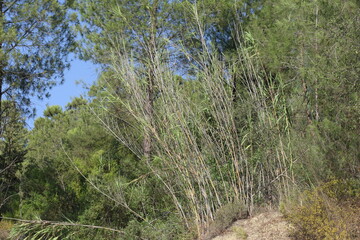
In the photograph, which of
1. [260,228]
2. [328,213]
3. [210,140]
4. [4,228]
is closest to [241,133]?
[210,140]

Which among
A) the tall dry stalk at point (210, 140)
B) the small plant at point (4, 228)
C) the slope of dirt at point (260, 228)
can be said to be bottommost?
the slope of dirt at point (260, 228)

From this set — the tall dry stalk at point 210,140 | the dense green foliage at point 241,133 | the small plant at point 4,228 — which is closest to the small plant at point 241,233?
the dense green foliage at point 241,133

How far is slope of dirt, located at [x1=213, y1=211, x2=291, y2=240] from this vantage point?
18.6 ft

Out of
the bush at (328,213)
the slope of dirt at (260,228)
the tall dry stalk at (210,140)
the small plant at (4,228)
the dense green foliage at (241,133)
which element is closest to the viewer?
the bush at (328,213)

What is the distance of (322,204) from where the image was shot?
5.54 meters

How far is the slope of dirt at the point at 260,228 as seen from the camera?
224 inches

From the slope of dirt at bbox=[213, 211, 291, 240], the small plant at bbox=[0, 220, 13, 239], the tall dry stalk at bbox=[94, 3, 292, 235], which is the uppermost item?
the tall dry stalk at bbox=[94, 3, 292, 235]

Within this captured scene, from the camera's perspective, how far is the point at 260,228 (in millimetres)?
5891

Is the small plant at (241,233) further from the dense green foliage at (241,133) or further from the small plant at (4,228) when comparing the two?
the small plant at (4,228)

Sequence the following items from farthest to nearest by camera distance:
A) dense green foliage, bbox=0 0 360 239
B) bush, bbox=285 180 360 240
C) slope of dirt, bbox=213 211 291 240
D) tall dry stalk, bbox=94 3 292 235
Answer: tall dry stalk, bbox=94 3 292 235 < dense green foliage, bbox=0 0 360 239 < slope of dirt, bbox=213 211 291 240 < bush, bbox=285 180 360 240

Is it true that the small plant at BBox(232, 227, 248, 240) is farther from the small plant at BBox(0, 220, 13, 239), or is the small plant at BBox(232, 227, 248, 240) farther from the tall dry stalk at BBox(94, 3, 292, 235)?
the small plant at BBox(0, 220, 13, 239)

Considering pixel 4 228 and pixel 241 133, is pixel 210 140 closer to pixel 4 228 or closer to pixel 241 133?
pixel 241 133

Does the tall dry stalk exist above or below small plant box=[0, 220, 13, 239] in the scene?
above

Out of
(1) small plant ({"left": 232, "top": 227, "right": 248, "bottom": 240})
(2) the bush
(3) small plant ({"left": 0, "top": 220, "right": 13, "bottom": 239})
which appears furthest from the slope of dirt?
(3) small plant ({"left": 0, "top": 220, "right": 13, "bottom": 239})
